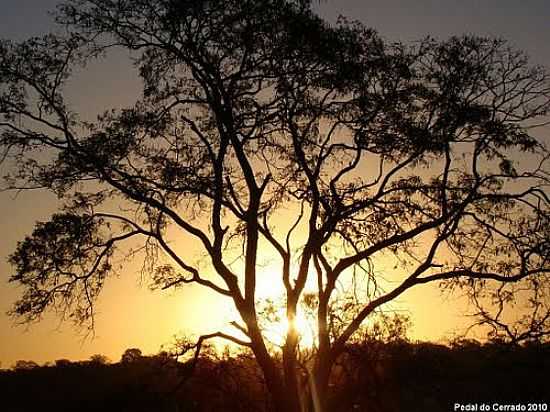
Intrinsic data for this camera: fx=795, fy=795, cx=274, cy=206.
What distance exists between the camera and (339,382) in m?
17.8

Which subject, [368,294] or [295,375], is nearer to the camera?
[295,375]

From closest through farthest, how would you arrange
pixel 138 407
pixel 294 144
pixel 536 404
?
pixel 294 144
pixel 138 407
pixel 536 404

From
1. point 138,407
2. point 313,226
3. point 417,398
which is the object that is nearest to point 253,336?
point 313,226

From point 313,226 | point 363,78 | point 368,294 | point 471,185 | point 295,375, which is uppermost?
point 363,78

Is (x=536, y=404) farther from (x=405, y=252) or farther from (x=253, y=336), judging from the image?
(x=253, y=336)

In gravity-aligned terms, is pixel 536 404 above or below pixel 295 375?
above

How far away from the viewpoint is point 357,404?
17797 millimetres

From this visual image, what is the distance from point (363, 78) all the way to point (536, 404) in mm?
14611

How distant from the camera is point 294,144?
46.4 feet

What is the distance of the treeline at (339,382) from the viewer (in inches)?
668

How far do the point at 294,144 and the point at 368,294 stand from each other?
3.03 metres

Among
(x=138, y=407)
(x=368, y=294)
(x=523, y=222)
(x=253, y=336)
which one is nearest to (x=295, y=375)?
(x=253, y=336)

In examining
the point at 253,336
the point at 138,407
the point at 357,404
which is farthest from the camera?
the point at 138,407

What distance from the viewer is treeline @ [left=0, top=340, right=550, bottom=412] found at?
55.7ft
